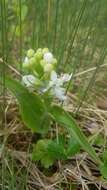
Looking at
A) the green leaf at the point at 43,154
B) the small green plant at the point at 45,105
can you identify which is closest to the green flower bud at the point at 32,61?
the small green plant at the point at 45,105

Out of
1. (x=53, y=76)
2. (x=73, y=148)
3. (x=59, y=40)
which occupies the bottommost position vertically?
(x=73, y=148)

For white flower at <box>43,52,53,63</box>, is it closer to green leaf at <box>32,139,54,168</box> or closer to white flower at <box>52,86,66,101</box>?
white flower at <box>52,86,66,101</box>

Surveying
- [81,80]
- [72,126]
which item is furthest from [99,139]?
[81,80]

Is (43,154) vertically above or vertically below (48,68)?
below

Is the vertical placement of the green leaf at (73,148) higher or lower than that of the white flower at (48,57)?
lower

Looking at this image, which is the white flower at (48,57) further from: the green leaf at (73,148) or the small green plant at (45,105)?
the green leaf at (73,148)

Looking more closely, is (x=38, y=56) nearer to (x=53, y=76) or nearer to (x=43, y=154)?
(x=53, y=76)

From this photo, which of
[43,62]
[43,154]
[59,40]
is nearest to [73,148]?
[43,154]

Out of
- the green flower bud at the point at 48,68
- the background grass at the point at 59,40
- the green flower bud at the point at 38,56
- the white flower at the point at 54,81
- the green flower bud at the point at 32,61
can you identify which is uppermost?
the background grass at the point at 59,40
